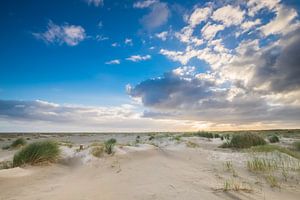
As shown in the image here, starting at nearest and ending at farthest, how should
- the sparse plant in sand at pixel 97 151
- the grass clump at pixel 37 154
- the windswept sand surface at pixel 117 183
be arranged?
the windswept sand surface at pixel 117 183
the grass clump at pixel 37 154
the sparse plant in sand at pixel 97 151

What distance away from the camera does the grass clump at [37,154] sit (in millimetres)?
7828

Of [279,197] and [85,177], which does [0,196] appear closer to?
[85,177]

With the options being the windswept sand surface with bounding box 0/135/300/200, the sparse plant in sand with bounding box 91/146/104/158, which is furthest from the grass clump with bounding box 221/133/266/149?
the sparse plant in sand with bounding box 91/146/104/158

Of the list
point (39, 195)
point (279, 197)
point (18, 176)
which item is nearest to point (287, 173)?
point (279, 197)

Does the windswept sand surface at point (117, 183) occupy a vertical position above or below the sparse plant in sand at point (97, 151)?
below

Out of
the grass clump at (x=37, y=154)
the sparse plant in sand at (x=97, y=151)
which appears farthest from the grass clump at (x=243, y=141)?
the grass clump at (x=37, y=154)

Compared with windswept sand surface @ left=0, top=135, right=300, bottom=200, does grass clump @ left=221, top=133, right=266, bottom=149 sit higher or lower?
higher

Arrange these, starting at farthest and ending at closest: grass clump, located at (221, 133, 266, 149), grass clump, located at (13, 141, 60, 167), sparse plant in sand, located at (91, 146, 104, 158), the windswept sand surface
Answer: grass clump, located at (221, 133, 266, 149) → sparse plant in sand, located at (91, 146, 104, 158) → grass clump, located at (13, 141, 60, 167) → the windswept sand surface

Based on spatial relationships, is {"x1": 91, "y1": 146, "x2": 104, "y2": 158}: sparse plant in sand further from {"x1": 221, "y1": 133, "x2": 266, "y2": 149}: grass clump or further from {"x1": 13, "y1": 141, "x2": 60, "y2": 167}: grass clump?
{"x1": 221, "y1": 133, "x2": 266, "y2": 149}: grass clump

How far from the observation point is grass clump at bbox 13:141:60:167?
308 inches

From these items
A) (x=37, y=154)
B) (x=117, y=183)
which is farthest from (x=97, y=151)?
(x=117, y=183)

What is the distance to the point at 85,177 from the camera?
22.1 ft

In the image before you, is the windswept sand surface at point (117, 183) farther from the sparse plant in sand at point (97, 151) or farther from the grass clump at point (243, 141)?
the grass clump at point (243, 141)

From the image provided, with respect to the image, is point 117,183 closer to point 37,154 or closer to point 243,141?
point 37,154
